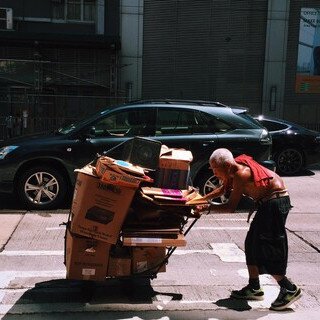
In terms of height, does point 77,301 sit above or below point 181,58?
below

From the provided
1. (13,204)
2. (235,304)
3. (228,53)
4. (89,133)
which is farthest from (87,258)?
(228,53)

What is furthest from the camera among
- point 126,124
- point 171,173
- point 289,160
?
point 289,160

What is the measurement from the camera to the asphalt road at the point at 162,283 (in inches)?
168

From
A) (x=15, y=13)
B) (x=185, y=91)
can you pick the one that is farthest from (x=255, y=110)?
(x=15, y=13)

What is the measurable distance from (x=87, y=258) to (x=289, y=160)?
9.31 m

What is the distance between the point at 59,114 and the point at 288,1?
10.1 meters

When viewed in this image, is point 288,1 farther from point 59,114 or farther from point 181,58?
point 59,114

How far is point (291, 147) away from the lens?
12.7m

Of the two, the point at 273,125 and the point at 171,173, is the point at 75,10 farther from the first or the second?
the point at 171,173

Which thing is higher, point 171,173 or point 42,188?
point 171,173

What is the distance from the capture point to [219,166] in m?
4.21

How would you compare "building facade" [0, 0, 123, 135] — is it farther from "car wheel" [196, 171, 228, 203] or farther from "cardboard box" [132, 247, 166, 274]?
"cardboard box" [132, 247, 166, 274]

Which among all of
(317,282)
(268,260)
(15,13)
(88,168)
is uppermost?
(15,13)

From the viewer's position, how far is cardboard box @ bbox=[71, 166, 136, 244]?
4.11m
